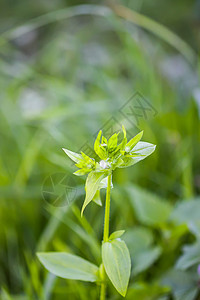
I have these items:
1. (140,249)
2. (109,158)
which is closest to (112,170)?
(109,158)

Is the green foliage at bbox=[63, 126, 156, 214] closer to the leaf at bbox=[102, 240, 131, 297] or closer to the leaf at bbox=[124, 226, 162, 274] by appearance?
the leaf at bbox=[102, 240, 131, 297]

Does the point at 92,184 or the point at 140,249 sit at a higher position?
the point at 92,184

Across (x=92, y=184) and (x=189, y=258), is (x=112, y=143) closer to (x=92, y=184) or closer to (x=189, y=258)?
(x=92, y=184)

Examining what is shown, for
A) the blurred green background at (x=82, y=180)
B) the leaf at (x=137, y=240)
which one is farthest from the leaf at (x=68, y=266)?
the leaf at (x=137, y=240)

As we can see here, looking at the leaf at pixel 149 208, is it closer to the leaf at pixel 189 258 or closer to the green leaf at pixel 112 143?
the leaf at pixel 189 258

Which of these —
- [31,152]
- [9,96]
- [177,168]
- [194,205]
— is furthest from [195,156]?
[9,96]
